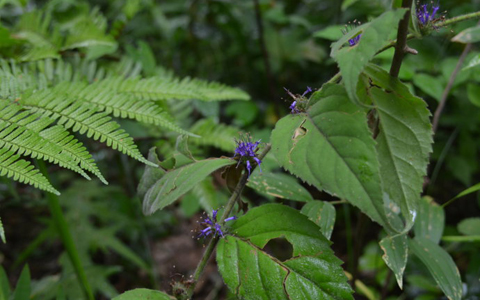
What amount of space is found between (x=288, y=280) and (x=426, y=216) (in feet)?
2.25

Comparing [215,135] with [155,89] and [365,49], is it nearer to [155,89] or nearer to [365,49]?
[155,89]

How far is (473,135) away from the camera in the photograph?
2.40 m

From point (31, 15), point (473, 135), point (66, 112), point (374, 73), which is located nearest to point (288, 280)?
point (374, 73)

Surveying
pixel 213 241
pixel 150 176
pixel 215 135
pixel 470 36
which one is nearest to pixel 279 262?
pixel 213 241

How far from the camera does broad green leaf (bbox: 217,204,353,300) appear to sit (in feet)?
→ 2.54

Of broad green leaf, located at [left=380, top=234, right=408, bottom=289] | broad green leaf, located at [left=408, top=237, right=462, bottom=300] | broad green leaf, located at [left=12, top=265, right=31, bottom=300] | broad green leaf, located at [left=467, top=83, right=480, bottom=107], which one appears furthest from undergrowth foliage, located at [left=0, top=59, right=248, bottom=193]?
broad green leaf, located at [left=467, top=83, right=480, bottom=107]

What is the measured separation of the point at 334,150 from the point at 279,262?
10.3 inches

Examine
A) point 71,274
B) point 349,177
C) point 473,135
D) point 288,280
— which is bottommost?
point 71,274

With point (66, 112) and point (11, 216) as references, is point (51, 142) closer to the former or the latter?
point (66, 112)

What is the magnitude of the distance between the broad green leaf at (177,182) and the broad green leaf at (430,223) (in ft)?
2.27

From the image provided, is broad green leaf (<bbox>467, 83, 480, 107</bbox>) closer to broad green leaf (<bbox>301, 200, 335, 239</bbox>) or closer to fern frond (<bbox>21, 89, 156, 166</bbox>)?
broad green leaf (<bbox>301, 200, 335, 239</bbox>)

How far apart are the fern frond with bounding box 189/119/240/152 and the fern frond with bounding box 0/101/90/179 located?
0.81m

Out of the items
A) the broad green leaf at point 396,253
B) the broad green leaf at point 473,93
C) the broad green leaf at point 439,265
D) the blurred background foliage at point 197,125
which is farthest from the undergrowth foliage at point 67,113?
the broad green leaf at point 473,93

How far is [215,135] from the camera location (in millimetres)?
1774
